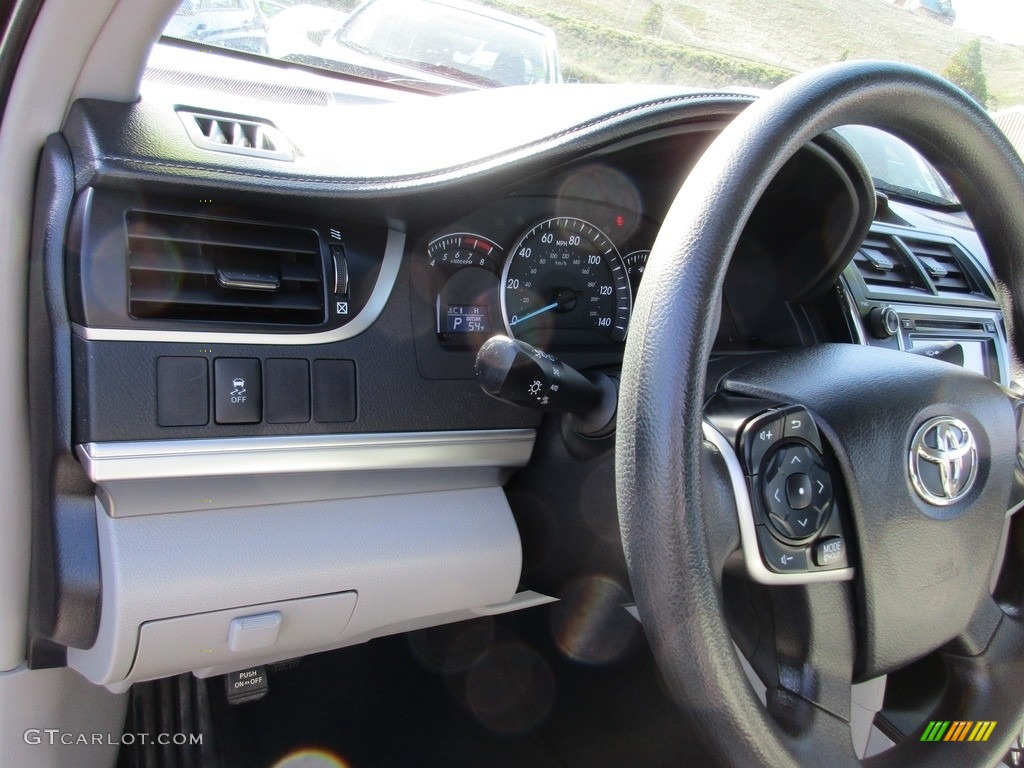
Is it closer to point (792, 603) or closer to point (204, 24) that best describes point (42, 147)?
point (204, 24)

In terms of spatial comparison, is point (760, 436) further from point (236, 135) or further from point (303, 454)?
point (236, 135)

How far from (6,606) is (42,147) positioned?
0.71 m

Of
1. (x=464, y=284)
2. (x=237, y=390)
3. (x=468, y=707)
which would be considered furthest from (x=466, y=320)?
(x=468, y=707)

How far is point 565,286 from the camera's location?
62.2 inches

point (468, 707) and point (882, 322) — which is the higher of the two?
point (882, 322)

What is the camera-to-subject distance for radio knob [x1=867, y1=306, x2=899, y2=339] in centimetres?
191

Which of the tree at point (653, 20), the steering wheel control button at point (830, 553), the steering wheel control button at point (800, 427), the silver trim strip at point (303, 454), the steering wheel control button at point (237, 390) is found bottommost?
the silver trim strip at point (303, 454)

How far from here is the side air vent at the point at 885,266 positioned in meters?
2.17

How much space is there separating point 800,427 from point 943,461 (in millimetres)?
214

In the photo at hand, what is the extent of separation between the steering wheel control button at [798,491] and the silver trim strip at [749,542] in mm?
54

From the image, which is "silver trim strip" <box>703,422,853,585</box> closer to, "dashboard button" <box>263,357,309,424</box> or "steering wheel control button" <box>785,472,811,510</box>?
"steering wheel control button" <box>785,472,811,510</box>

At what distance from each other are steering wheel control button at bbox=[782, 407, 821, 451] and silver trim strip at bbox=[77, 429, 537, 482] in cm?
63

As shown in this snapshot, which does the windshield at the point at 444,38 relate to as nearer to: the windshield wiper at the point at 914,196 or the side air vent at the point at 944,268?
the side air vent at the point at 944,268

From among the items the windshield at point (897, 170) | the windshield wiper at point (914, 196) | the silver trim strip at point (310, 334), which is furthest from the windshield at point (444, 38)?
the windshield wiper at point (914, 196)
